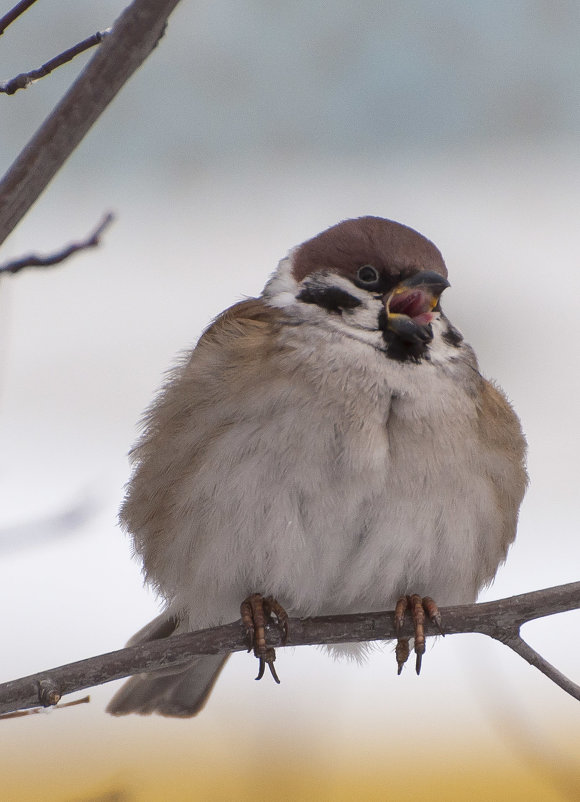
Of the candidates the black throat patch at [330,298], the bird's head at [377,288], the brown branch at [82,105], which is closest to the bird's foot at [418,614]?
the bird's head at [377,288]

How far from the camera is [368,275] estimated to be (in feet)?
8.55

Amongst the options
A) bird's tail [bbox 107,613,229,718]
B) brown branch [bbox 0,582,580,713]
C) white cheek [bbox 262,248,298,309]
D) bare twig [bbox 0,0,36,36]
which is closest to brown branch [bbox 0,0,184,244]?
bare twig [bbox 0,0,36,36]

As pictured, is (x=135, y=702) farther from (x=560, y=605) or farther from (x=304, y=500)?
(x=560, y=605)

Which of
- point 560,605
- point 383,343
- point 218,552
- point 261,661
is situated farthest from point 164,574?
point 560,605

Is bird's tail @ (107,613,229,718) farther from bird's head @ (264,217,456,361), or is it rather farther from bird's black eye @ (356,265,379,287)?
bird's black eye @ (356,265,379,287)

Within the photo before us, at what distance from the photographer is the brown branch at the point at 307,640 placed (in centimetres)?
196

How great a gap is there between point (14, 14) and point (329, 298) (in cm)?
141

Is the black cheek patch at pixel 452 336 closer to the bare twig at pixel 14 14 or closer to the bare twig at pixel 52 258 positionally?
the bare twig at pixel 52 258

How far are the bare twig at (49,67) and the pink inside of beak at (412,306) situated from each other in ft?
4.00

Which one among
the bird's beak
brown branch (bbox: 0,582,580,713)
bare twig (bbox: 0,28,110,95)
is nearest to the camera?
bare twig (bbox: 0,28,110,95)

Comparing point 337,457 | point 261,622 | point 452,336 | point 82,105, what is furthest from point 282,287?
point 82,105

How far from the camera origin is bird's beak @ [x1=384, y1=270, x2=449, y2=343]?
8.30 feet

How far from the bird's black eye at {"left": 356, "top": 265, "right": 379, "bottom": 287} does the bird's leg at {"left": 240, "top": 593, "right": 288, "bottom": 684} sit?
84cm

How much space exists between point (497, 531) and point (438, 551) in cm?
23
